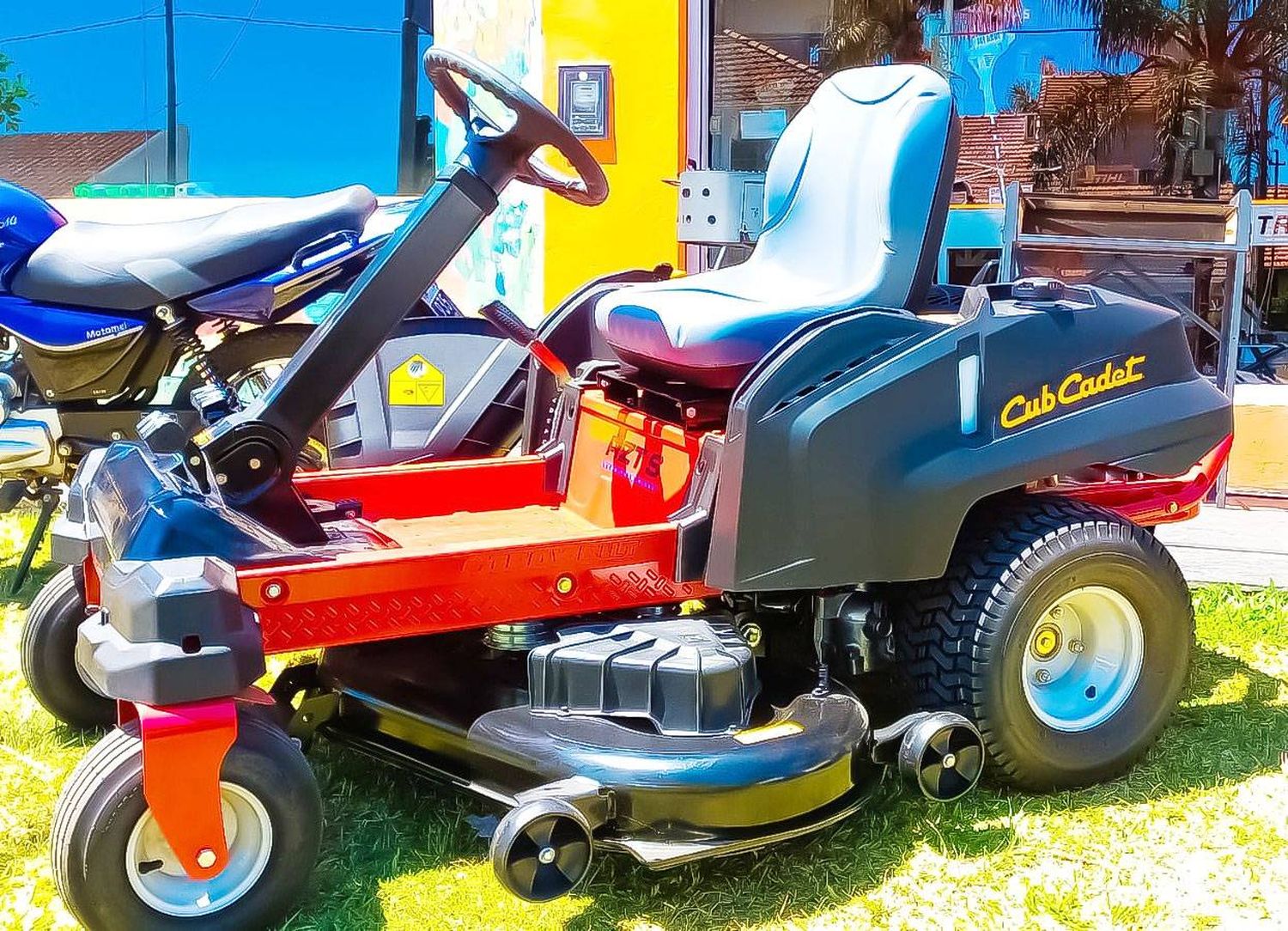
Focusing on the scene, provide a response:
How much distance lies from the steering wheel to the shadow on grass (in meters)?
1.26

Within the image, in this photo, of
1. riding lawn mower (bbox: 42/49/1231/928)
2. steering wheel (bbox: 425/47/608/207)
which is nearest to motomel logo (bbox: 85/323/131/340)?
riding lawn mower (bbox: 42/49/1231/928)

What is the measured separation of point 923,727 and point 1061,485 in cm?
98

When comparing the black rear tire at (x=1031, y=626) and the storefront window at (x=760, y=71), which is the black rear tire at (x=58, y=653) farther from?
the storefront window at (x=760, y=71)

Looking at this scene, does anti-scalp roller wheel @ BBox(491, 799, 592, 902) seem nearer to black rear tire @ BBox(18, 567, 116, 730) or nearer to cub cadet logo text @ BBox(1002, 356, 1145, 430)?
cub cadet logo text @ BBox(1002, 356, 1145, 430)

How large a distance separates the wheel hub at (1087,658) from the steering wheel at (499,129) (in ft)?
4.62

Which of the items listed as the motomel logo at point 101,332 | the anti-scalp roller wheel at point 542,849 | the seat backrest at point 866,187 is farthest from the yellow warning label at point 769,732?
the motomel logo at point 101,332

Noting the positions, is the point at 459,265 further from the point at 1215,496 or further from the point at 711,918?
the point at 711,918

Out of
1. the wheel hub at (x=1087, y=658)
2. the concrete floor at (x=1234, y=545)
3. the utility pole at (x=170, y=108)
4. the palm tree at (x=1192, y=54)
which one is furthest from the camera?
the utility pole at (x=170, y=108)

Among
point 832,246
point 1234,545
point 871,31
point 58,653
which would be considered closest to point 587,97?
point 871,31

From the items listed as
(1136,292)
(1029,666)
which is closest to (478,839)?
(1029,666)

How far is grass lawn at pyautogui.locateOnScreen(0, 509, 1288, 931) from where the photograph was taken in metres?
2.31

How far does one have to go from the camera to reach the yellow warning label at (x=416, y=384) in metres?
3.72

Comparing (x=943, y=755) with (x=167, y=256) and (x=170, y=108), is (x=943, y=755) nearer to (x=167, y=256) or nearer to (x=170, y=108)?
(x=167, y=256)

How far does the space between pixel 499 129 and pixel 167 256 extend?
1556 millimetres
